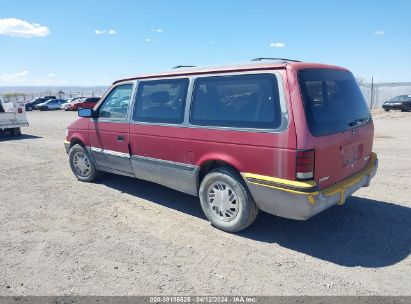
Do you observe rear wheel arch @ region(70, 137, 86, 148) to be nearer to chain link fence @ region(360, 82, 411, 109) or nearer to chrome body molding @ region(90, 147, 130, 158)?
chrome body molding @ region(90, 147, 130, 158)

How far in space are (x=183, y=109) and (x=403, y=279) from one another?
305 centimetres

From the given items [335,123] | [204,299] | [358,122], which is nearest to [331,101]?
[335,123]

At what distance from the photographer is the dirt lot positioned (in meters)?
3.10

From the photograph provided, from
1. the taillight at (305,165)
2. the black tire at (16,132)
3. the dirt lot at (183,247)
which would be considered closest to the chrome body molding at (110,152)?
the dirt lot at (183,247)

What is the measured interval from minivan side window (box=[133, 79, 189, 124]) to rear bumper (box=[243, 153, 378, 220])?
1.41 metres

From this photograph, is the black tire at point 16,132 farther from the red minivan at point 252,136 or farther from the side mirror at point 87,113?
the red minivan at point 252,136

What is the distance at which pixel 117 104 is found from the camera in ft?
18.1

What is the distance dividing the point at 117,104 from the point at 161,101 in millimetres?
1108

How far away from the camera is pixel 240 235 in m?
4.10

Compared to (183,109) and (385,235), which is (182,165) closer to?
(183,109)

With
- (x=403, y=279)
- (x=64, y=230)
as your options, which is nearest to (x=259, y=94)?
(x=403, y=279)

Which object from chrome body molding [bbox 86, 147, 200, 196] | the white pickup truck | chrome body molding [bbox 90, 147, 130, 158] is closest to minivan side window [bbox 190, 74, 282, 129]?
chrome body molding [bbox 86, 147, 200, 196]

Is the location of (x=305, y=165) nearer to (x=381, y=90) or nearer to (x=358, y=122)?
(x=358, y=122)

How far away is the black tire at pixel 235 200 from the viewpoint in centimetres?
389
